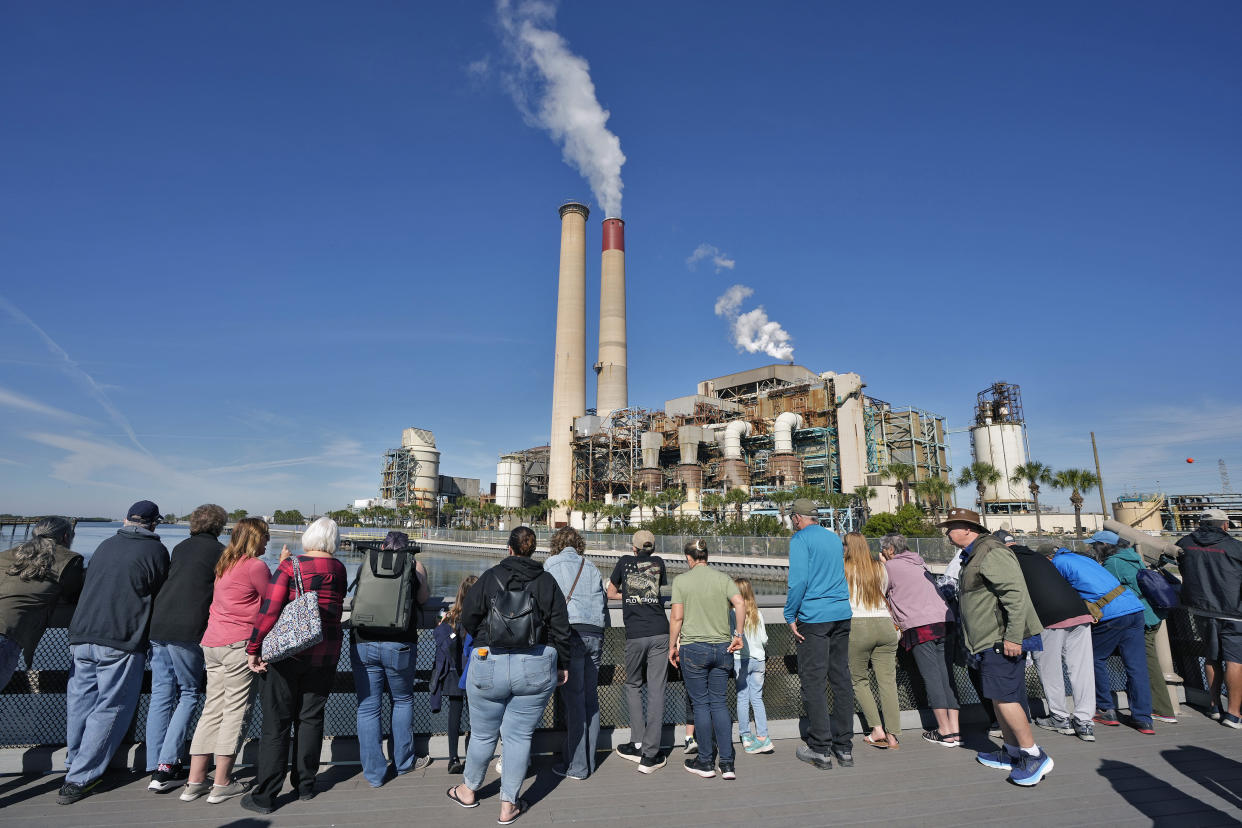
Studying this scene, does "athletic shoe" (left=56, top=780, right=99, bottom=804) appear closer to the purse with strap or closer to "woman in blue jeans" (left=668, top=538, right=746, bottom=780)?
the purse with strap

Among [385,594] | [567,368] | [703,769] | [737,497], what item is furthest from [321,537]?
[567,368]

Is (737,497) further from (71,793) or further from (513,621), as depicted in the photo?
(71,793)

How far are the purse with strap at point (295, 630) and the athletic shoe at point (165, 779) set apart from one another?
1345 mm

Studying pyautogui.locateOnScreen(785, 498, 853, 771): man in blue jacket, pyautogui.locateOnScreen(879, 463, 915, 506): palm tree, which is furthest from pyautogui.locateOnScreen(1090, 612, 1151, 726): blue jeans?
pyautogui.locateOnScreen(879, 463, 915, 506): palm tree

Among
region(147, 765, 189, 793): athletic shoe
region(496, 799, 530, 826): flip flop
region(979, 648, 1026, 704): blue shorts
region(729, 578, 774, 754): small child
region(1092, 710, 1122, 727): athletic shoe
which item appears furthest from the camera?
region(1092, 710, 1122, 727): athletic shoe

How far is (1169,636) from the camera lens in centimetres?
712

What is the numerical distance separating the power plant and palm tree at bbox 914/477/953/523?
2733 mm

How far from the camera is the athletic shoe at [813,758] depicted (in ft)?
17.0

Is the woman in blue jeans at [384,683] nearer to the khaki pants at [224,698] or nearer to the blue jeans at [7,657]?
the khaki pants at [224,698]

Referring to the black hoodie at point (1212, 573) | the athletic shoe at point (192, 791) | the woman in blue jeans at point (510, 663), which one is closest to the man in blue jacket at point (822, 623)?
the woman in blue jeans at point (510, 663)

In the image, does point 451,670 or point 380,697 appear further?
point 451,670

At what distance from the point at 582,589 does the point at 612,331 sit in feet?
252

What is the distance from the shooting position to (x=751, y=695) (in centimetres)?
593

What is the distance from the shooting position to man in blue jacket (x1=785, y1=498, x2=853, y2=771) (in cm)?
536
